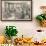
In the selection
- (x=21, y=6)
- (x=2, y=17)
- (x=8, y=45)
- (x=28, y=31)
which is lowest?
(x=8, y=45)

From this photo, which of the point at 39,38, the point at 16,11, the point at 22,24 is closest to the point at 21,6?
the point at 16,11

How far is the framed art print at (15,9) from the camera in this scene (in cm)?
297

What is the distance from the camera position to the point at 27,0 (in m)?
2.98

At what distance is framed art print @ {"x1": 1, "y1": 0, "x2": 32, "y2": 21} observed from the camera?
2.97 m

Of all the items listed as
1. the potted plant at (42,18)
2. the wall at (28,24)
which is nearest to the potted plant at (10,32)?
the wall at (28,24)

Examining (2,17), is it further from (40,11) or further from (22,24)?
(40,11)

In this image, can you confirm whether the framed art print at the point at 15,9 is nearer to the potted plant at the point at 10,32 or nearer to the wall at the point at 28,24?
the wall at the point at 28,24

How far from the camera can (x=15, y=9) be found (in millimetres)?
2979

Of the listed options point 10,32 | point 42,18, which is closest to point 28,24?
point 42,18

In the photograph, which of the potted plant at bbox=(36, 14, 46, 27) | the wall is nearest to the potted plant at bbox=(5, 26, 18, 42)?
the wall

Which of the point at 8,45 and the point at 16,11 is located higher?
the point at 16,11

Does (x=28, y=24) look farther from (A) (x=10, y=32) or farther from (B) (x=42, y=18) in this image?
(A) (x=10, y=32)

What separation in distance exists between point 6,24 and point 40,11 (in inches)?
24.6

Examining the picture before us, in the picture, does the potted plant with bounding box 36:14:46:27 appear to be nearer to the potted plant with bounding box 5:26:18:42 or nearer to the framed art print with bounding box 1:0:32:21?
the framed art print with bounding box 1:0:32:21
